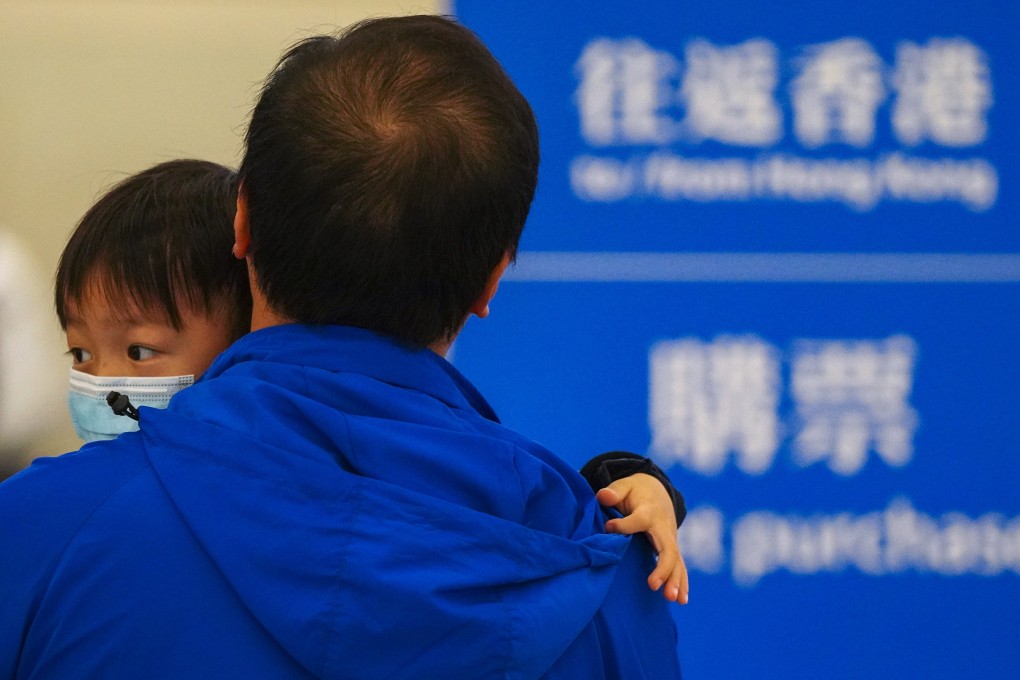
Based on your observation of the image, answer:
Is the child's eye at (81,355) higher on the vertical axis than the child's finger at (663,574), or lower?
lower

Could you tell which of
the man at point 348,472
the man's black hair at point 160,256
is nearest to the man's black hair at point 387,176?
the man at point 348,472

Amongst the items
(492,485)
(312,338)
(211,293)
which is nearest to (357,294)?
(312,338)

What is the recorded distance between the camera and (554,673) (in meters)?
0.75

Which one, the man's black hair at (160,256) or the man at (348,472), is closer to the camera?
the man at (348,472)

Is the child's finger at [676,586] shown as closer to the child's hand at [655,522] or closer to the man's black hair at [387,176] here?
the child's hand at [655,522]

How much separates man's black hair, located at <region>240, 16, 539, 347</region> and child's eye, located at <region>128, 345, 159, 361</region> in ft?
1.56

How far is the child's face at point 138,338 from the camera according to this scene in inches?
46.6

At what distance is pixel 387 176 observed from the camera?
0.71 meters

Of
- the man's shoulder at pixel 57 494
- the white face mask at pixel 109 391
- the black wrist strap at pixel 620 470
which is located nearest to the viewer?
the man's shoulder at pixel 57 494

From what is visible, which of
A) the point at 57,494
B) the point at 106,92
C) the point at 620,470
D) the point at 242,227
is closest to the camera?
the point at 57,494

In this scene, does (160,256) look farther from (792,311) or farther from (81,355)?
(792,311)

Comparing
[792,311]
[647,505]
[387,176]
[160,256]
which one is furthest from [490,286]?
[792,311]

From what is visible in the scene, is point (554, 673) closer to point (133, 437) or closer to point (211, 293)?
point (133, 437)

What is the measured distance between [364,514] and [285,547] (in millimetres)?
52
